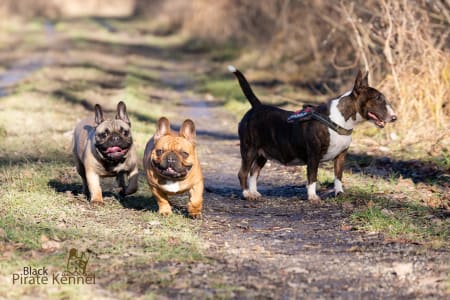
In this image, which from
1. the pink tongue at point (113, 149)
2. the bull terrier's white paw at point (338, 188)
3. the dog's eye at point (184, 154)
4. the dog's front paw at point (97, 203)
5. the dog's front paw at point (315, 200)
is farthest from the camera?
the bull terrier's white paw at point (338, 188)

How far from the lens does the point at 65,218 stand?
26.6 ft

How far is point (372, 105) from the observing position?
9398 mm

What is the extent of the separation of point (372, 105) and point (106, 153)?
2962 mm

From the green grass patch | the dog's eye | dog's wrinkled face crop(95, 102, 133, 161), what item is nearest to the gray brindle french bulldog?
dog's wrinkled face crop(95, 102, 133, 161)

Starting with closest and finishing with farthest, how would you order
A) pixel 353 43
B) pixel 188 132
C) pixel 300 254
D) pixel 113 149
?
pixel 300 254
pixel 188 132
pixel 113 149
pixel 353 43

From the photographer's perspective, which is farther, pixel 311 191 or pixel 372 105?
pixel 311 191

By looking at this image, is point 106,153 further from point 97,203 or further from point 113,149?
point 97,203

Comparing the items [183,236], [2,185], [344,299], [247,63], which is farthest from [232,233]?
[247,63]

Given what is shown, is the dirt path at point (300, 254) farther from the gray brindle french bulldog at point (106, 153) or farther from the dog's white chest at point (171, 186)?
the gray brindle french bulldog at point (106, 153)

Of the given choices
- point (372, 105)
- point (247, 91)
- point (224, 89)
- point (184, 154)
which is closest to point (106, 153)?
point (184, 154)

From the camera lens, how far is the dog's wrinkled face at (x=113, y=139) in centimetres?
859

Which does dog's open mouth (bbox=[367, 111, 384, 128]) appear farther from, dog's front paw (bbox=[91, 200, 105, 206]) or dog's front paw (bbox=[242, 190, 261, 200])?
dog's front paw (bbox=[91, 200, 105, 206])

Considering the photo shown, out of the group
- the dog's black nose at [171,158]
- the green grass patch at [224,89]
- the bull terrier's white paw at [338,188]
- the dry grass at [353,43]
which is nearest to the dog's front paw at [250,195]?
the bull terrier's white paw at [338,188]

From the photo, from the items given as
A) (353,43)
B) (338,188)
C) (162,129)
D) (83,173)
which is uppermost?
(353,43)
